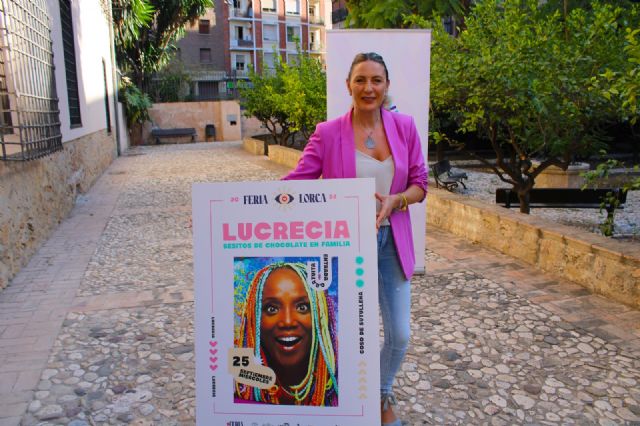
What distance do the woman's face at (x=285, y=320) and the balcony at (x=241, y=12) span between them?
2221 inches

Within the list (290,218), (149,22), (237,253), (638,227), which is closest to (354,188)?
(290,218)

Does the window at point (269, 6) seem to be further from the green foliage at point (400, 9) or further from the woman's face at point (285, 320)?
the woman's face at point (285, 320)

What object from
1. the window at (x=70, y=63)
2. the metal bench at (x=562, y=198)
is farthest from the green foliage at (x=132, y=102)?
the metal bench at (x=562, y=198)

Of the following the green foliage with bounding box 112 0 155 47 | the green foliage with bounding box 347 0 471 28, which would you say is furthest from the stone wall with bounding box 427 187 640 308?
the green foliage with bounding box 112 0 155 47

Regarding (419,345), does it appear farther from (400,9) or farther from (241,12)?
(241,12)

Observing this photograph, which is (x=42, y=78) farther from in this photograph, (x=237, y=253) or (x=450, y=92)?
(x=237, y=253)

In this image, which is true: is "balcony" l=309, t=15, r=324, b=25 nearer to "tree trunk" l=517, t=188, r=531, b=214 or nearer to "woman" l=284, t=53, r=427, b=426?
"tree trunk" l=517, t=188, r=531, b=214

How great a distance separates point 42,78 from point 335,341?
636cm

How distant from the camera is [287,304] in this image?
2104mm

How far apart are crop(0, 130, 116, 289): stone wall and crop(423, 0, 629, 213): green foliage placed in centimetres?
475

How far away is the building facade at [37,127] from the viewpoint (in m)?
5.28

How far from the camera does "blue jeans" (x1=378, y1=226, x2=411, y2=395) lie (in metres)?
2.32

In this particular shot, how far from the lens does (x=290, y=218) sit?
2.09 m

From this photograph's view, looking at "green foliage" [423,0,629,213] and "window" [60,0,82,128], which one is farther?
"window" [60,0,82,128]
